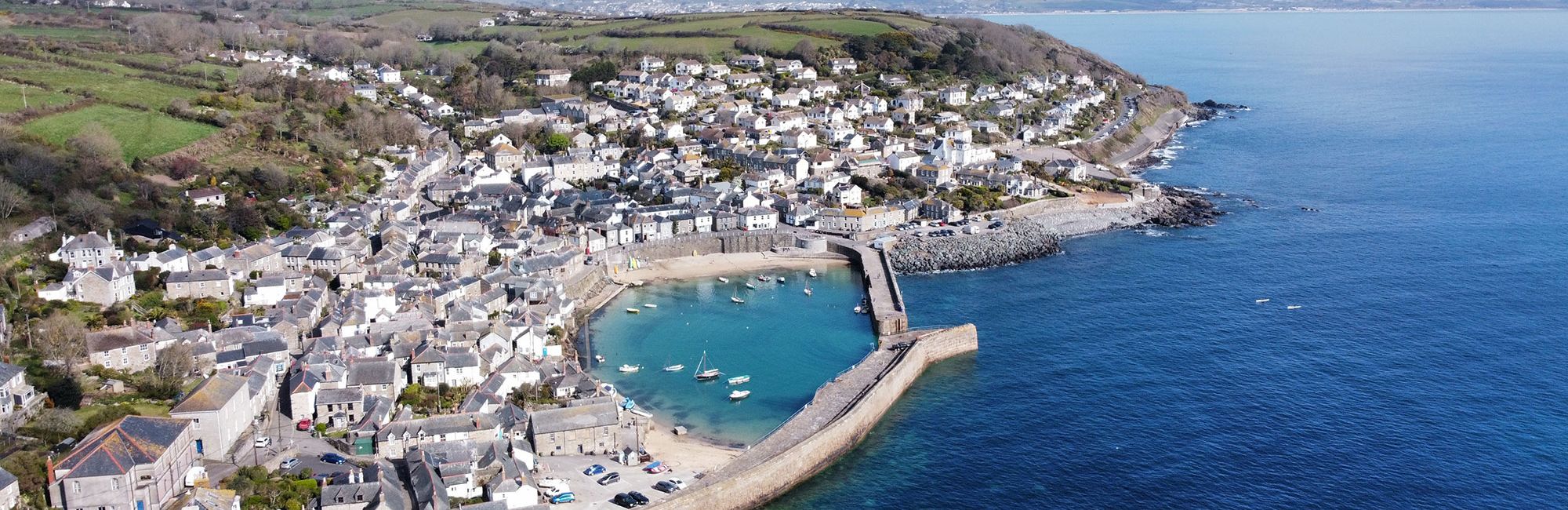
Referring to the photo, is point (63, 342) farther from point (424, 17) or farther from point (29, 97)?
point (424, 17)

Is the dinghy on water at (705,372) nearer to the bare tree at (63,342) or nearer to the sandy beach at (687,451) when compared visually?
the sandy beach at (687,451)

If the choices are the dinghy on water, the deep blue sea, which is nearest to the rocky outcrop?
the deep blue sea

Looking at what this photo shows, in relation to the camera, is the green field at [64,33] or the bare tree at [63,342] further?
the green field at [64,33]

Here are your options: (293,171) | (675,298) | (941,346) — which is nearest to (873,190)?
(675,298)

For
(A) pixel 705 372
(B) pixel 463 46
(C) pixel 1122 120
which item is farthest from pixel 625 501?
(B) pixel 463 46

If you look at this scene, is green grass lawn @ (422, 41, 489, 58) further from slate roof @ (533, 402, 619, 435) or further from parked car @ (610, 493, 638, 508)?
parked car @ (610, 493, 638, 508)

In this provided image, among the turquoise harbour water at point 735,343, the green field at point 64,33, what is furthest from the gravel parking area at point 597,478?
the green field at point 64,33
